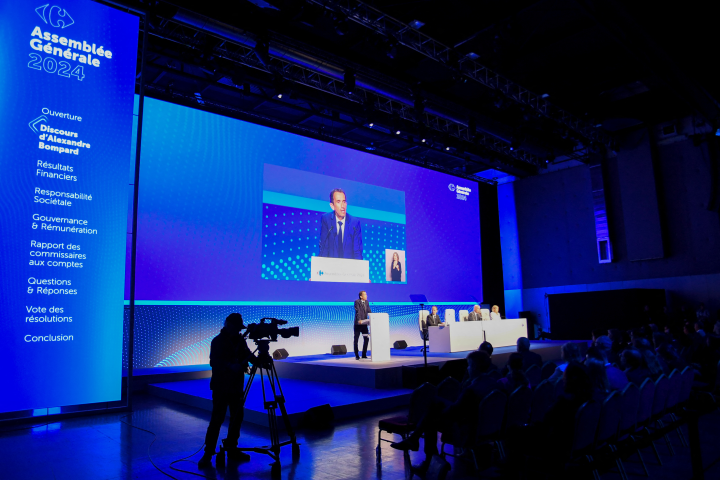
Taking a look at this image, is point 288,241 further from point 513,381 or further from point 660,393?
point 660,393

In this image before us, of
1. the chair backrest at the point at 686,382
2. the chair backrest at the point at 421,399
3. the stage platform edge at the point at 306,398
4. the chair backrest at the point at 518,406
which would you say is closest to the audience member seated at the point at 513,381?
the chair backrest at the point at 518,406

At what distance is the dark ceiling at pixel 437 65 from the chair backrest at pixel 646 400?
5.58 meters

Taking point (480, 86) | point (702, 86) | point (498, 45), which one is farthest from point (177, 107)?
point (702, 86)

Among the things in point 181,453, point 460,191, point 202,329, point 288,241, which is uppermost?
point 460,191

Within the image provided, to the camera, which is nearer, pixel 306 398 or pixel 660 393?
pixel 660 393

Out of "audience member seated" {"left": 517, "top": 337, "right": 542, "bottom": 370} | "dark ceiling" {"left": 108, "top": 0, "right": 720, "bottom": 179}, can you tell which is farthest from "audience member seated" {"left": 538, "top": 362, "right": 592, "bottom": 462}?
"dark ceiling" {"left": 108, "top": 0, "right": 720, "bottom": 179}

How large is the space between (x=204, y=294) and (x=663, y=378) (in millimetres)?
7355

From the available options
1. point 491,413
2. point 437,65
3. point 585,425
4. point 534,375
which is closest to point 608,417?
point 585,425

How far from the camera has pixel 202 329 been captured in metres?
8.98

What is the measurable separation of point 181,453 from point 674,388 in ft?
14.3

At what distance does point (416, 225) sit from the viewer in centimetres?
1248

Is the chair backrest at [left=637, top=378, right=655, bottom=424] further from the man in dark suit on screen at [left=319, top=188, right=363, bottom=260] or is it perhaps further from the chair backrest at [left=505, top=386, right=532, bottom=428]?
the man in dark suit on screen at [left=319, top=188, right=363, bottom=260]

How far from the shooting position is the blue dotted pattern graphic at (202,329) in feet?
27.5

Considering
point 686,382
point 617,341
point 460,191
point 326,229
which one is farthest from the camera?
point 460,191
